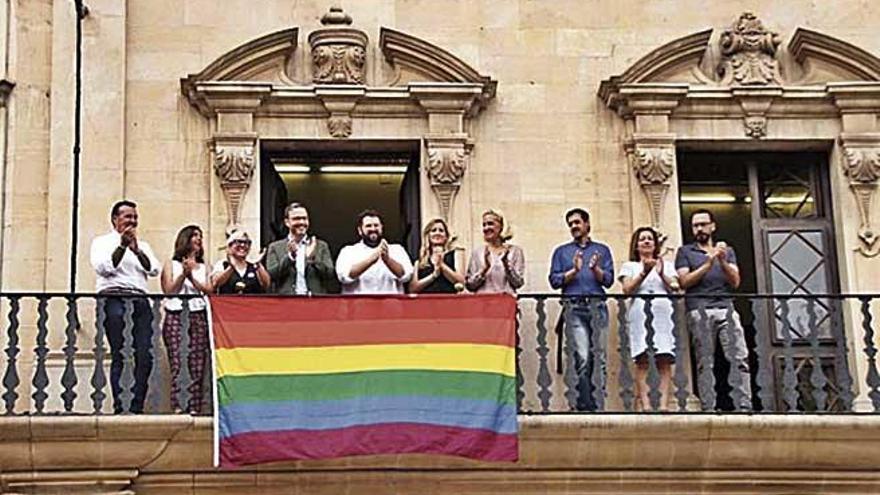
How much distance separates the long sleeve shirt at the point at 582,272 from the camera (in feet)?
48.2

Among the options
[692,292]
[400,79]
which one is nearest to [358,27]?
[400,79]

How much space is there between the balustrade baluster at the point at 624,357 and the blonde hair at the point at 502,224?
96cm

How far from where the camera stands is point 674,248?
15.7 m

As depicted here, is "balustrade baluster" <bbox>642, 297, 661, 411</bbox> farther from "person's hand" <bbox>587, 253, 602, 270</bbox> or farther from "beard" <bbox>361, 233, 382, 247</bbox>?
"beard" <bbox>361, 233, 382, 247</bbox>

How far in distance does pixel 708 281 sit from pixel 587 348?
41.6 inches

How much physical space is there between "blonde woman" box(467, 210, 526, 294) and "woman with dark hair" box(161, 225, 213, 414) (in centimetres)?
194

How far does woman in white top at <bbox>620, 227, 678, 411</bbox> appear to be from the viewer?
575 inches

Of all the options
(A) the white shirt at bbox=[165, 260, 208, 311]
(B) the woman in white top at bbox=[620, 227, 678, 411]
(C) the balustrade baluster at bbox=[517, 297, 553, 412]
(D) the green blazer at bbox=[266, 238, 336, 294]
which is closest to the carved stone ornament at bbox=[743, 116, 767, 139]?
(B) the woman in white top at bbox=[620, 227, 678, 411]

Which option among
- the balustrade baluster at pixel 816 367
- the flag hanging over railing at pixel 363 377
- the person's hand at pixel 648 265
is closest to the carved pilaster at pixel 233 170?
the flag hanging over railing at pixel 363 377

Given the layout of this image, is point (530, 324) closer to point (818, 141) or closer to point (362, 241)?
point (362, 241)

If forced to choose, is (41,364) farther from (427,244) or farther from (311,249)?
(427,244)

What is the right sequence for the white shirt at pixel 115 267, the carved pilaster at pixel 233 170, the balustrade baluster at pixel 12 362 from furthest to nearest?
the carved pilaster at pixel 233 170, the white shirt at pixel 115 267, the balustrade baluster at pixel 12 362

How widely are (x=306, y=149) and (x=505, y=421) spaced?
3.42 m

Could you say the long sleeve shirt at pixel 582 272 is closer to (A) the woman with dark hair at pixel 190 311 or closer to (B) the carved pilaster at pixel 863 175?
(B) the carved pilaster at pixel 863 175
